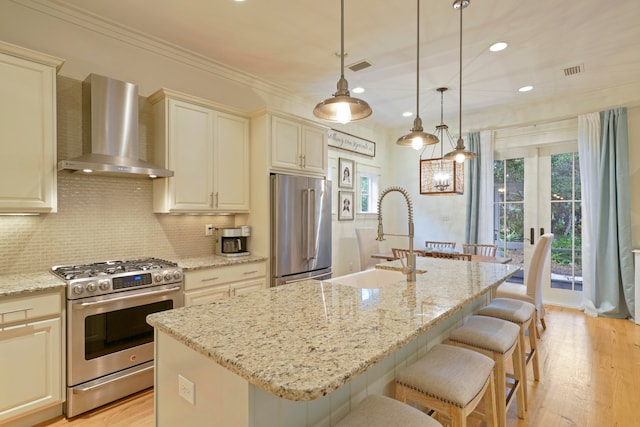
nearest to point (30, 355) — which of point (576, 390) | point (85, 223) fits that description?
point (85, 223)

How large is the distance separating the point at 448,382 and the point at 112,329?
88.7 inches

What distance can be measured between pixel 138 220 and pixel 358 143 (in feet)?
11.7

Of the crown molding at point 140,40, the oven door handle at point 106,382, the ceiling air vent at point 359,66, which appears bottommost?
the oven door handle at point 106,382

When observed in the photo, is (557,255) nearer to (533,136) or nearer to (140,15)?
(533,136)

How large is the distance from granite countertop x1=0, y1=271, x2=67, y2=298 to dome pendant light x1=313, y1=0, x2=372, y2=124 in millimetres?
1972

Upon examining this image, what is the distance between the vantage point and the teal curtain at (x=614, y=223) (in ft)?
13.1

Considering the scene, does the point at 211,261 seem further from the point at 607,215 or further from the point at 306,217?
the point at 607,215

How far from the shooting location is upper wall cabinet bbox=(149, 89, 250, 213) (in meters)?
2.91

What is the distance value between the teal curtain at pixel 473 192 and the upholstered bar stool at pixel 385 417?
14.5ft

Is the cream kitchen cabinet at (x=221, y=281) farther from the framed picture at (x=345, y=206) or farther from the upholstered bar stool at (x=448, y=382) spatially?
the framed picture at (x=345, y=206)

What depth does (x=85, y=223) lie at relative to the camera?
8.73 feet

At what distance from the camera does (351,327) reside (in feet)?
3.85

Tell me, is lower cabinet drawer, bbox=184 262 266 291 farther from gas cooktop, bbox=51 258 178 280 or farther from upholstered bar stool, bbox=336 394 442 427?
upholstered bar stool, bbox=336 394 442 427

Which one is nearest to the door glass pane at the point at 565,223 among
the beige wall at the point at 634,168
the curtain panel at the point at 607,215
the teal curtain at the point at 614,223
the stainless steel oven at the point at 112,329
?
the curtain panel at the point at 607,215
